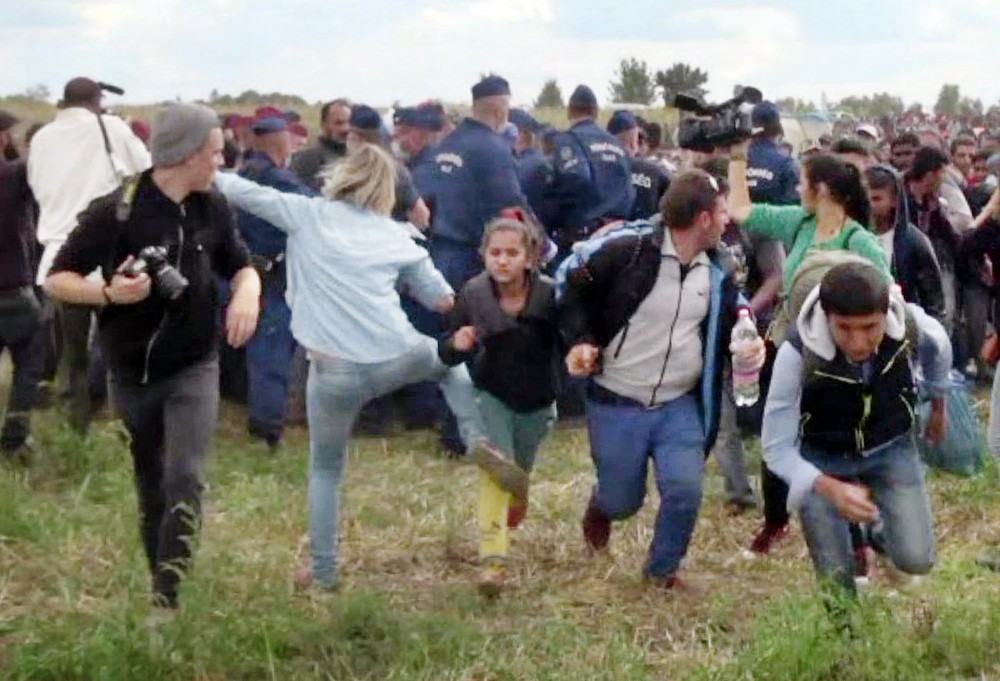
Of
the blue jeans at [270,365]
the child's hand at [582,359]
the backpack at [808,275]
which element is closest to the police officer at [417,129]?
the blue jeans at [270,365]

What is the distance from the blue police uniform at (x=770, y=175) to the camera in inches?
389

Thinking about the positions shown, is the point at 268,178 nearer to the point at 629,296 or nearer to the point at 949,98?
the point at 629,296

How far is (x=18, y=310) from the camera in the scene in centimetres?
913

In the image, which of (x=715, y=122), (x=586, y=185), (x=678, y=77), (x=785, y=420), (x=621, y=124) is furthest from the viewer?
(x=678, y=77)

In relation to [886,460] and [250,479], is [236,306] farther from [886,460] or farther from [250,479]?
[250,479]

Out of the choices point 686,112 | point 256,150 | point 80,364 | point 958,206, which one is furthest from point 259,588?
point 958,206

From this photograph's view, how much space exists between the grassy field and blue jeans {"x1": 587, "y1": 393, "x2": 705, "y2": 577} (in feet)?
0.76

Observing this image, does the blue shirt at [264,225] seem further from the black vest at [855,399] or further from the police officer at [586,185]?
the black vest at [855,399]

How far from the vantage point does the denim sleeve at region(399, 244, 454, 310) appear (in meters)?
6.78

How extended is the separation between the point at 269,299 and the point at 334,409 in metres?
3.69

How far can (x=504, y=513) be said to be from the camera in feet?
22.5

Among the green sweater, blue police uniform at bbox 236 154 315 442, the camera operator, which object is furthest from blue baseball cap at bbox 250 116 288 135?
the camera operator

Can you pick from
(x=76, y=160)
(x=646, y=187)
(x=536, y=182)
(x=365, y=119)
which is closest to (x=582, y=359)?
(x=76, y=160)

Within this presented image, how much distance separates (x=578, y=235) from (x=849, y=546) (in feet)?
17.0
